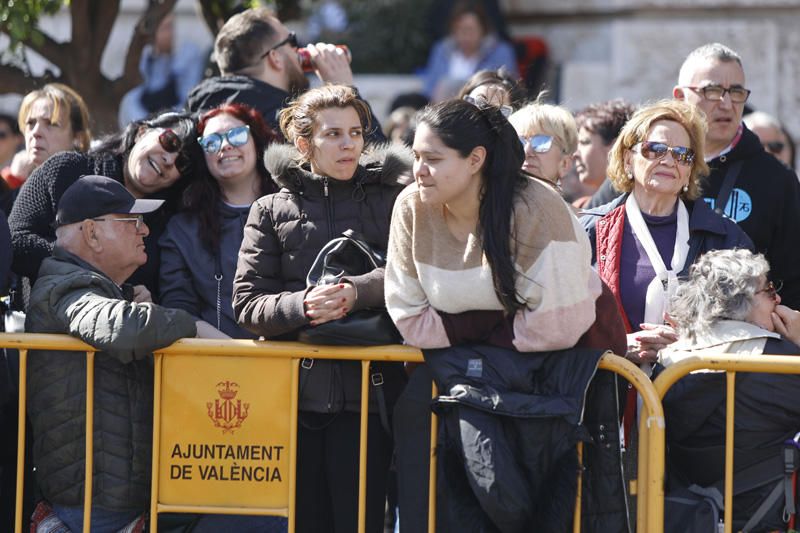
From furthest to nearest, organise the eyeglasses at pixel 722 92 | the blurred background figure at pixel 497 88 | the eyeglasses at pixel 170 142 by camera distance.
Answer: the blurred background figure at pixel 497 88 → the eyeglasses at pixel 722 92 → the eyeglasses at pixel 170 142

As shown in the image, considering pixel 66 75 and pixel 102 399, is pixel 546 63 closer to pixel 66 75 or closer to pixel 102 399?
pixel 66 75

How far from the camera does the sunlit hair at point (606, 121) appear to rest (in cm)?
627

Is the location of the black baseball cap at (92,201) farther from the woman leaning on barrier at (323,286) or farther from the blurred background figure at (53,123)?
the blurred background figure at (53,123)

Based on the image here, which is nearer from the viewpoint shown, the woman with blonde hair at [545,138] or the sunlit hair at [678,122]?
the sunlit hair at [678,122]

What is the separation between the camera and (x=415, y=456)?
168 inches

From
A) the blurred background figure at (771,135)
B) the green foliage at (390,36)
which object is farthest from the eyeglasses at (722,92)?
the green foliage at (390,36)

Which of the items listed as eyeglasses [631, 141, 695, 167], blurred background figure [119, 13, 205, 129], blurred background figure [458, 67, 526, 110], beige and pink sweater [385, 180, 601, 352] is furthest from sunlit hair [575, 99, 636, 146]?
blurred background figure [119, 13, 205, 129]

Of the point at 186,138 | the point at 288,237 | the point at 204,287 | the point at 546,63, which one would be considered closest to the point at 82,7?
the point at 186,138

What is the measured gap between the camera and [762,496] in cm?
425

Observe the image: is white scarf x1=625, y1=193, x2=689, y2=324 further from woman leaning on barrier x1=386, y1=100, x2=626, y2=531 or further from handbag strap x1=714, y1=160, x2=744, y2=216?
handbag strap x1=714, y1=160, x2=744, y2=216

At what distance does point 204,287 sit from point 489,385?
4.82 feet

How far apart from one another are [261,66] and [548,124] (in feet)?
4.87

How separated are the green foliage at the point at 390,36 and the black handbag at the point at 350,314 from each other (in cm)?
798

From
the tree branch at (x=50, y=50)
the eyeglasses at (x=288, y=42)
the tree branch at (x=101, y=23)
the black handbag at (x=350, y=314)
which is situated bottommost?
the black handbag at (x=350, y=314)
